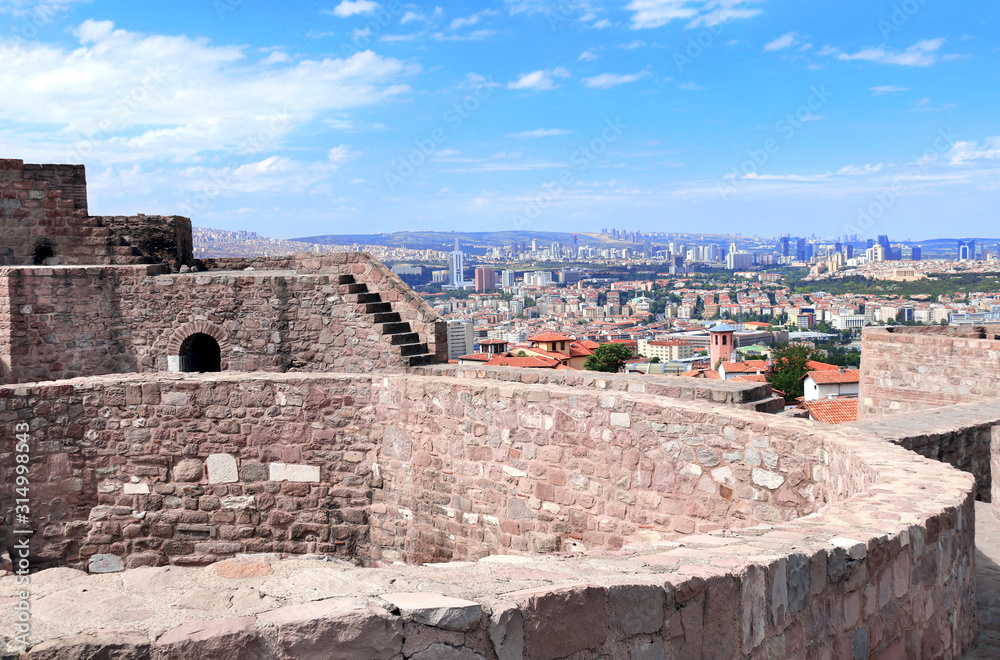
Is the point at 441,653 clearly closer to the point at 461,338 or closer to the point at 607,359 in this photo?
the point at 607,359

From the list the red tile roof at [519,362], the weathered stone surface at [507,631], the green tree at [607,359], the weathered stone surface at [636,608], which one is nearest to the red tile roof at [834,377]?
the green tree at [607,359]

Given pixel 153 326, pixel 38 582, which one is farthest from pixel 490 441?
pixel 153 326

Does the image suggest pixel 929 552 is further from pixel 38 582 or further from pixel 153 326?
pixel 153 326

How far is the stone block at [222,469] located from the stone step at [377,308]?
3865 millimetres

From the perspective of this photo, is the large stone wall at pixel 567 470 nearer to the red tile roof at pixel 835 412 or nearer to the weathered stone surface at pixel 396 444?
the weathered stone surface at pixel 396 444

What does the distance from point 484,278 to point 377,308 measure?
10788 cm

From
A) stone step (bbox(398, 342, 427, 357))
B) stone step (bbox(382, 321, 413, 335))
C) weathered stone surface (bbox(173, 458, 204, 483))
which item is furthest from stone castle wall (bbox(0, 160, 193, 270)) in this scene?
weathered stone surface (bbox(173, 458, 204, 483))

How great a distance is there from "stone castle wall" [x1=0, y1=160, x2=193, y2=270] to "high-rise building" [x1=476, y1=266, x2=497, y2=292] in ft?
345

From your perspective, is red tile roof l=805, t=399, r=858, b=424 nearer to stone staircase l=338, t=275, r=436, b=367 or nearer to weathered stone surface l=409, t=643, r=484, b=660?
stone staircase l=338, t=275, r=436, b=367

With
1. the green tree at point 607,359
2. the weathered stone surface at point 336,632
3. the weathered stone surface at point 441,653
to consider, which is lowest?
the green tree at point 607,359

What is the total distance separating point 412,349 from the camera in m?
9.58

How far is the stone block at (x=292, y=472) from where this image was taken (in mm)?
6098

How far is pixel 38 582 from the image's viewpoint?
239cm

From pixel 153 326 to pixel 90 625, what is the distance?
30.4 ft
